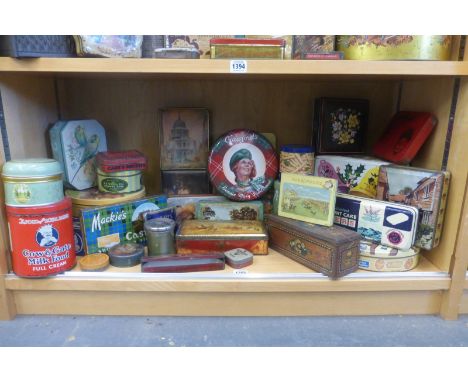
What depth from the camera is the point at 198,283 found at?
747mm

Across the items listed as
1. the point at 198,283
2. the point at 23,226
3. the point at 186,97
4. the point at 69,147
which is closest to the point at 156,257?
the point at 198,283

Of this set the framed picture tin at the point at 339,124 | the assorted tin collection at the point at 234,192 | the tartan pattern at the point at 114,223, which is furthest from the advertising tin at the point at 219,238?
the framed picture tin at the point at 339,124

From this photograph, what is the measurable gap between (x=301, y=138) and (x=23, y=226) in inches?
30.3

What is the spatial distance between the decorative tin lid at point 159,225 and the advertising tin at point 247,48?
0.38m

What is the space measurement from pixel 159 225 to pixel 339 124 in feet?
1.89

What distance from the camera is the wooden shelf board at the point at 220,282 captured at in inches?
29.4

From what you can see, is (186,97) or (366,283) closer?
(366,283)

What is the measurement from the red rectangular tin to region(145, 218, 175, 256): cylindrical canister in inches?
6.3

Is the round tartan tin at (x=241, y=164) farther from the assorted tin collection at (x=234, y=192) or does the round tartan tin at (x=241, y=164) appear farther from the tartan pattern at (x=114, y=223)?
the tartan pattern at (x=114, y=223)

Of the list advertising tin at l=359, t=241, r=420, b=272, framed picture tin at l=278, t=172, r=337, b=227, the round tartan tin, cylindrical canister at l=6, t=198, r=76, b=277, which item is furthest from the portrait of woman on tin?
cylindrical canister at l=6, t=198, r=76, b=277

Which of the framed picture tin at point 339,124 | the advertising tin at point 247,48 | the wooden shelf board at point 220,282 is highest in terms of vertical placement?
the advertising tin at point 247,48

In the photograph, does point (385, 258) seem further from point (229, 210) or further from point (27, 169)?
point (27, 169)

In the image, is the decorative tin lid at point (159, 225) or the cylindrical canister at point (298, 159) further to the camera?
the cylindrical canister at point (298, 159)
